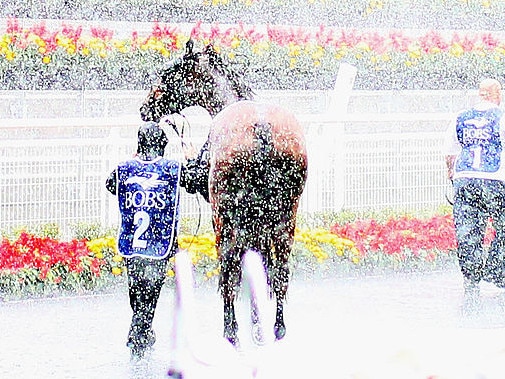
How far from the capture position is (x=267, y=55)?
10648 mm

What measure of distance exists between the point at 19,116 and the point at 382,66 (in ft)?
12.6

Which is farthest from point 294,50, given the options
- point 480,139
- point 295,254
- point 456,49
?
point 480,139

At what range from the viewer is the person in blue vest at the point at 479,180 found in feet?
22.1

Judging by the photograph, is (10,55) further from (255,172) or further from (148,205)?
(255,172)

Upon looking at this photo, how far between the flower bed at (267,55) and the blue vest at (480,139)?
2.87m

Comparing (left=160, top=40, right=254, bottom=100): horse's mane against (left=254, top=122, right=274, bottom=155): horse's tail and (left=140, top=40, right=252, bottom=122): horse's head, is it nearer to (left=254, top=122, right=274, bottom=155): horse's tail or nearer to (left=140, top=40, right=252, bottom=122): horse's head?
(left=140, top=40, right=252, bottom=122): horse's head

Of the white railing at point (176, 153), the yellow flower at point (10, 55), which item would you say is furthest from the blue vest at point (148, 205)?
the yellow flower at point (10, 55)

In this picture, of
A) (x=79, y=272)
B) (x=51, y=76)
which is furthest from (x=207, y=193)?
(x=51, y=76)

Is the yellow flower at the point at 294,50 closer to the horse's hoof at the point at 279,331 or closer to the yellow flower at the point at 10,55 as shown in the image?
the yellow flower at the point at 10,55

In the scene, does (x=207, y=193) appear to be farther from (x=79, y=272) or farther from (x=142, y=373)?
(x=79, y=272)

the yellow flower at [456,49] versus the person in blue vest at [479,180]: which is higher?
the yellow flower at [456,49]

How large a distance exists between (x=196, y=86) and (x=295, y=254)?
3.05 metres

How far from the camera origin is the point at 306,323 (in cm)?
621

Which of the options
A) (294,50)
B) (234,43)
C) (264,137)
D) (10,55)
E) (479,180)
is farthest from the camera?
(294,50)
